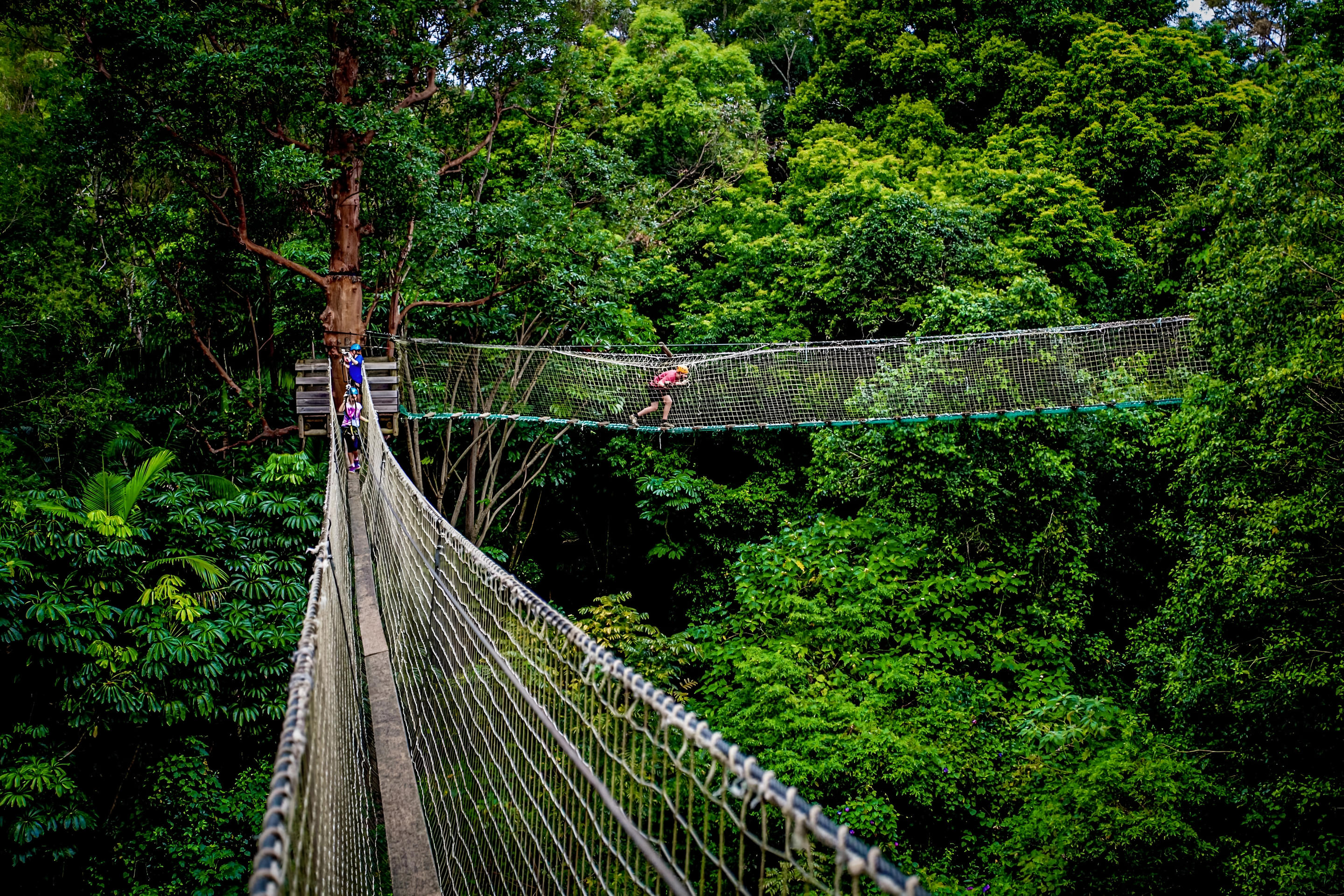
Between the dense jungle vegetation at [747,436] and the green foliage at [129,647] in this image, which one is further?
the dense jungle vegetation at [747,436]

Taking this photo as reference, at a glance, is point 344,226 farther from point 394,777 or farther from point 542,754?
point 542,754

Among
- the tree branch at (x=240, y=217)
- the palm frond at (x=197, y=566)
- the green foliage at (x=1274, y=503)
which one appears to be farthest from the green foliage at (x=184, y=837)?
the green foliage at (x=1274, y=503)

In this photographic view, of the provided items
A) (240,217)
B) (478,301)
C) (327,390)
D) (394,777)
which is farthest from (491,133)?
(394,777)

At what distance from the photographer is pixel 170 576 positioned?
17.7ft

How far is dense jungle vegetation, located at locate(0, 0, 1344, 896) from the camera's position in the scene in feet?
17.8

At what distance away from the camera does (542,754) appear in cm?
216

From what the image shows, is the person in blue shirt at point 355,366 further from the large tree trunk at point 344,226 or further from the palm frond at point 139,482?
the palm frond at point 139,482

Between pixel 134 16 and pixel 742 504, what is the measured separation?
290 inches

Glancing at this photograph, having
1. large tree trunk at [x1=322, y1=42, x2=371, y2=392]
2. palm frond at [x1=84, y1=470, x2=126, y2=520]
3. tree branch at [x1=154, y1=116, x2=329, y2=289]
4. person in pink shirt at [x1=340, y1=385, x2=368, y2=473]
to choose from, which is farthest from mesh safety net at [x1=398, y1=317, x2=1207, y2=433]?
palm frond at [x1=84, y1=470, x2=126, y2=520]

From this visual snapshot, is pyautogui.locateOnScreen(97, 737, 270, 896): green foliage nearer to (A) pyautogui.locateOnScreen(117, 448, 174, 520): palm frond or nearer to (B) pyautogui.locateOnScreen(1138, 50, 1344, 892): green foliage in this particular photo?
(A) pyautogui.locateOnScreen(117, 448, 174, 520): palm frond

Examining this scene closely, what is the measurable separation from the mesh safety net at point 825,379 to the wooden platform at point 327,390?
370mm

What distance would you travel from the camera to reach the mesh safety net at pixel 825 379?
6859mm

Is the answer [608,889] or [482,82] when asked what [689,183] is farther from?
[608,889]

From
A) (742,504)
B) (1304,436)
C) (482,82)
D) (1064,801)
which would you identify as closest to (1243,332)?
(1304,436)
